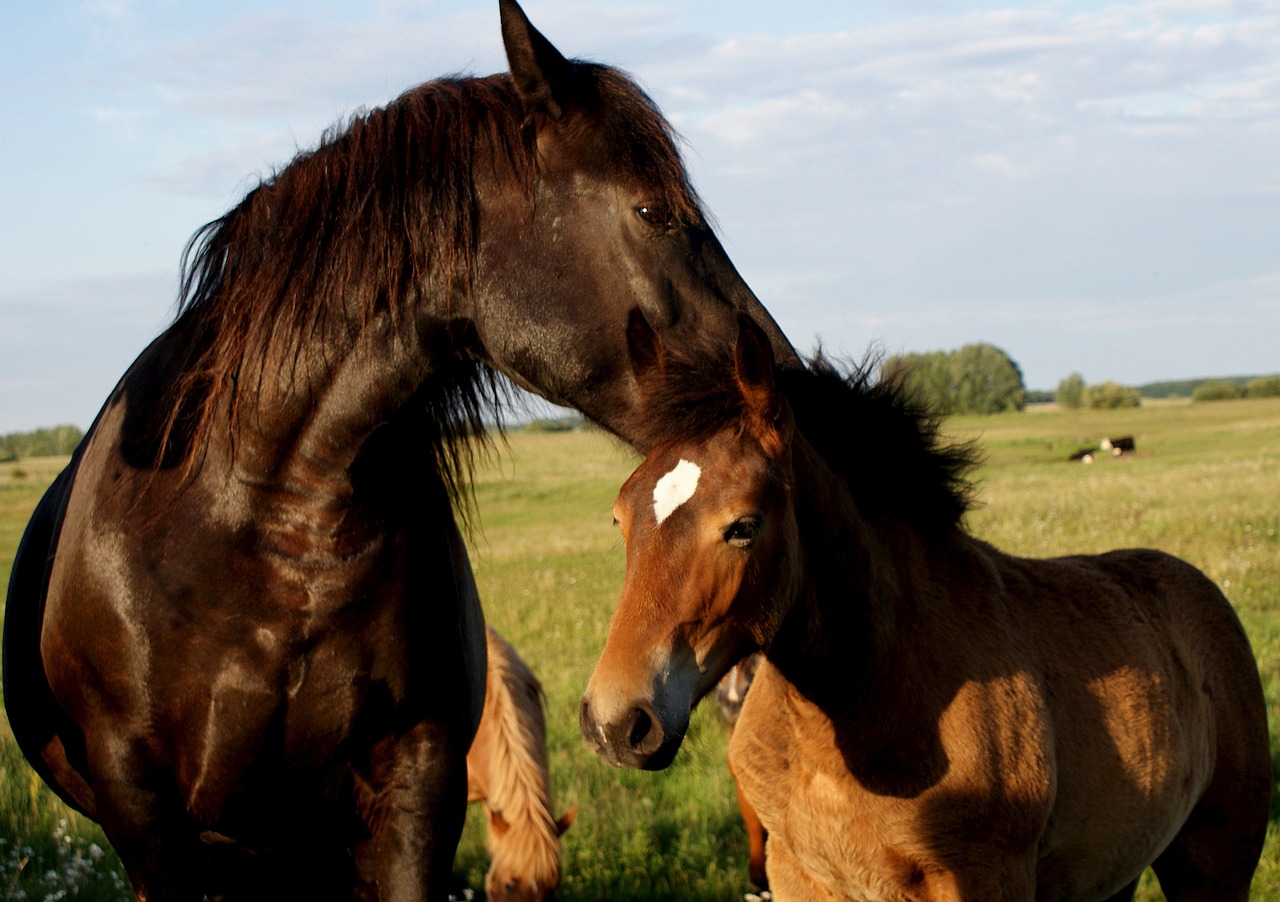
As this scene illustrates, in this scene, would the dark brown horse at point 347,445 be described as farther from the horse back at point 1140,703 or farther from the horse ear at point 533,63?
the horse back at point 1140,703

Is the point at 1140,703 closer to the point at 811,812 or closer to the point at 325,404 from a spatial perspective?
the point at 811,812

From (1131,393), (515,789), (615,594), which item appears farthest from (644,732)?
(1131,393)

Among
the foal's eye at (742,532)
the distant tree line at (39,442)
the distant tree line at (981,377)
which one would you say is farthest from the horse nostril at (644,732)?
the distant tree line at (39,442)

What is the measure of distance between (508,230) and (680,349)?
47 centimetres

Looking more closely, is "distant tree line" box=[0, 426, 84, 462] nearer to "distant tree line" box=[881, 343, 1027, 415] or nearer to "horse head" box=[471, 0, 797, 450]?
"distant tree line" box=[881, 343, 1027, 415]

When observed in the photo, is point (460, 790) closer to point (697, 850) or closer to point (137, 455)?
point (137, 455)

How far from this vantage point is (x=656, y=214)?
251 centimetres

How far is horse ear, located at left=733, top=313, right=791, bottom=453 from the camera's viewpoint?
2527 mm

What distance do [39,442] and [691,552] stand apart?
83.1 m

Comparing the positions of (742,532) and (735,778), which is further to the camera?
(735,778)

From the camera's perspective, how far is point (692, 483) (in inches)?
107

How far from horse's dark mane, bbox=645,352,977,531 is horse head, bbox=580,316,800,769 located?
259mm

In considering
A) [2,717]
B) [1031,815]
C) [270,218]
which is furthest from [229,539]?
[2,717]

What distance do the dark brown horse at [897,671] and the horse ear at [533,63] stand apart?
1.96ft
